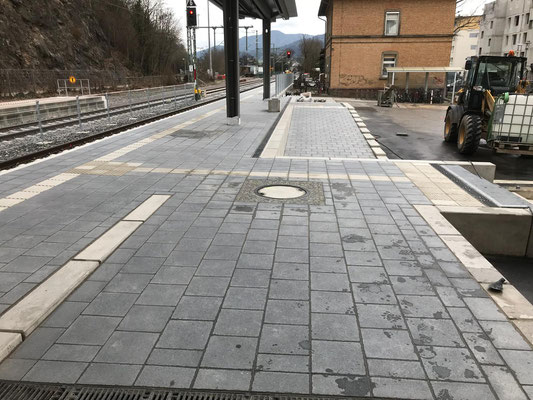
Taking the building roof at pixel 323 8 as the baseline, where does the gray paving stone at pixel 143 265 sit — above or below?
below

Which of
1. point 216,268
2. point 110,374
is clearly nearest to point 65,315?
point 110,374

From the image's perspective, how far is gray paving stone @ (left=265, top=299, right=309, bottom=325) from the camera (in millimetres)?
3390

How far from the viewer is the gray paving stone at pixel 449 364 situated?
279 centimetres

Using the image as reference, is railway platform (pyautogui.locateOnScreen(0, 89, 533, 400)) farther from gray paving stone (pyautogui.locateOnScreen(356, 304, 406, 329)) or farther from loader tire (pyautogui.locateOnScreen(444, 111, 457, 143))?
loader tire (pyautogui.locateOnScreen(444, 111, 457, 143))

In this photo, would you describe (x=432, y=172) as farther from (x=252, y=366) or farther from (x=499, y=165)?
(x=252, y=366)

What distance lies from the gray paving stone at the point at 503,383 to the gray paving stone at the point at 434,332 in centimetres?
28

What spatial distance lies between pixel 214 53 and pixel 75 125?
75.8 metres

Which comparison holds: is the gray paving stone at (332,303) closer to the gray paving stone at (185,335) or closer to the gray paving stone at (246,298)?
the gray paving stone at (246,298)

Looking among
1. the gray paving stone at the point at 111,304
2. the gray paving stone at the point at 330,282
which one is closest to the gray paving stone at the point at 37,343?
the gray paving stone at the point at 111,304

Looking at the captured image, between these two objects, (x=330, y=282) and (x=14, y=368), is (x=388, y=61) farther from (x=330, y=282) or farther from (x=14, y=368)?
(x=14, y=368)

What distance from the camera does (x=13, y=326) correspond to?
10.8 feet

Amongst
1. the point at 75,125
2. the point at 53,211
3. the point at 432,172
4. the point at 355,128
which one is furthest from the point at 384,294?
the point at 75,125

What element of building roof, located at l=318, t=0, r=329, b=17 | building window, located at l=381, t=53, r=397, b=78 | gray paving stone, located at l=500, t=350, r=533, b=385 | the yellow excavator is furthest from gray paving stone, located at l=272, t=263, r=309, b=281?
building roof, located at l=318, t=0, r=329, b=17

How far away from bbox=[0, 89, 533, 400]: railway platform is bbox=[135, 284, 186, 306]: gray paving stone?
19 mm
